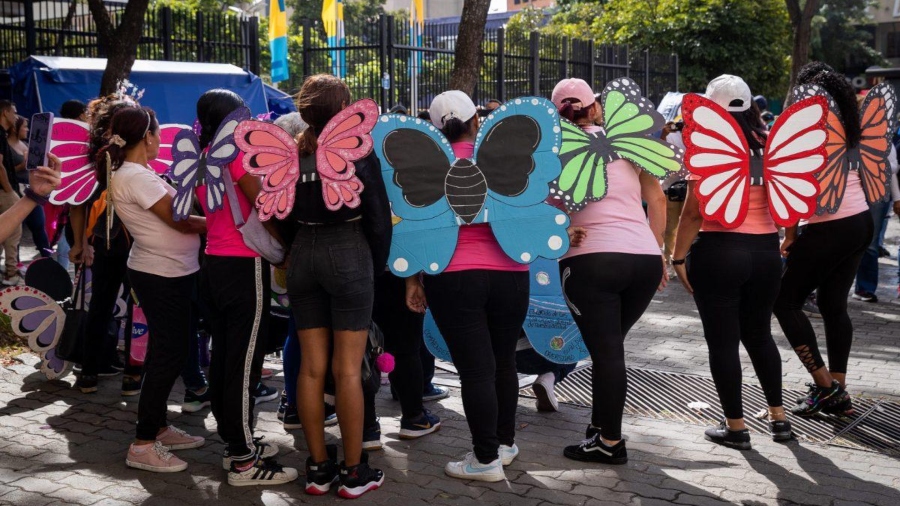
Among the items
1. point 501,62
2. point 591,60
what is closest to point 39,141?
point 501,62

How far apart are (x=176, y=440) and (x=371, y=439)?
1.03 meters

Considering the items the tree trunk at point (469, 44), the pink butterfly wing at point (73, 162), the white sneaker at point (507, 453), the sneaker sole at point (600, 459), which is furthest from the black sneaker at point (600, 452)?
the tree trunk at point (469, 44)

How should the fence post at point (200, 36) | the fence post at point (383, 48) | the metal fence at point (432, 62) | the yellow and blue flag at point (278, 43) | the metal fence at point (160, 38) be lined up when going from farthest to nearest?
the yellow and blue flag at point (278, 43) < the metal fence at point (432, 62) < the fence post at point (200, 36) < the fence post at point (383, 48) < the metal fence at point (160, 38)

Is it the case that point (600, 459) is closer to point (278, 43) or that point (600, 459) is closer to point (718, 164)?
point (718, 164)

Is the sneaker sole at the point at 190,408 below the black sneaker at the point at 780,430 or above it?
below

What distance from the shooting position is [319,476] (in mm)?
4203

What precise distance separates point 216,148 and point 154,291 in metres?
0.83

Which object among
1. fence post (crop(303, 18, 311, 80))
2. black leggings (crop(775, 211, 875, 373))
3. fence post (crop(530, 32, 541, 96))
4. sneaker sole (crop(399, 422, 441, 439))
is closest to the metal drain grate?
black leggings (crop(775, 211, 875, 373))

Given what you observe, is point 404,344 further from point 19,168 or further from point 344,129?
point 19,168

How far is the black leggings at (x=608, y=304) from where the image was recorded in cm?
440

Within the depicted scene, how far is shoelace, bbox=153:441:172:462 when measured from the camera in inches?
179

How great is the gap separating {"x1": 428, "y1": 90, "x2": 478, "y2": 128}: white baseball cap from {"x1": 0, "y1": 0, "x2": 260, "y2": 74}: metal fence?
985 cm

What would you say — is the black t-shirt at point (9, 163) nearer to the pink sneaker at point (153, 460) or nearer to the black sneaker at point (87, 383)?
the black sneaker at point (87, 383)

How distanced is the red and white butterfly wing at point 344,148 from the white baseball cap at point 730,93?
1871 mm
